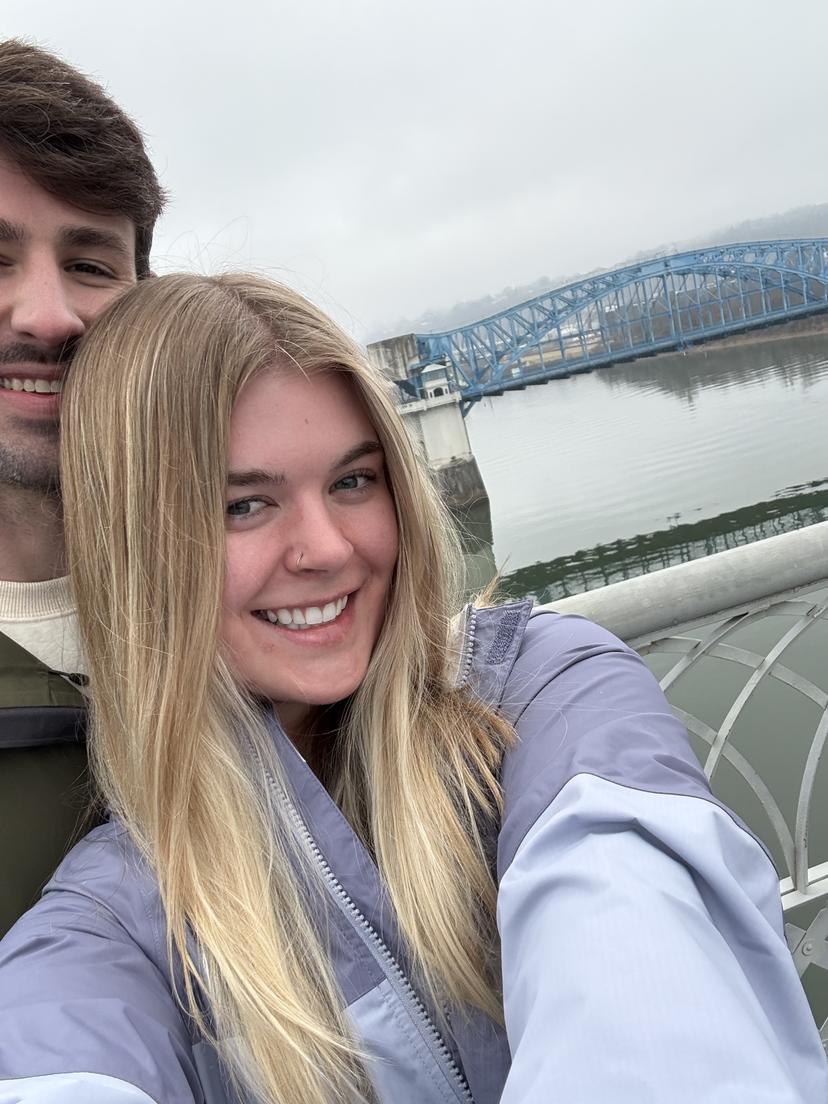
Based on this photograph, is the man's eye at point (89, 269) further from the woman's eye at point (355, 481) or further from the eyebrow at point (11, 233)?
the woman's eye at point (355, 481)

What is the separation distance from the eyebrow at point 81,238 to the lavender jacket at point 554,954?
888 mm

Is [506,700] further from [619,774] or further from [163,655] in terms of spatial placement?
[163,655]

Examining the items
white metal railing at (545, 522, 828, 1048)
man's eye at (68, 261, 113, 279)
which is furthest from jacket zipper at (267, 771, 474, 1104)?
man's eye at (68, 261, 113, 279)

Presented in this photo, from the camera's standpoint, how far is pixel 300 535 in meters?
0.96

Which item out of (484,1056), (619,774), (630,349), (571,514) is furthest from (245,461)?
(630,349)

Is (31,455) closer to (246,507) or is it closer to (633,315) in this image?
(246,507)

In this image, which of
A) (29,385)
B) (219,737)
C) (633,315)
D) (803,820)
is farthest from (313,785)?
(633,315)

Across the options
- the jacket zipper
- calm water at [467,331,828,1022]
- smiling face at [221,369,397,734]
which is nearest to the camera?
the jacket zipper

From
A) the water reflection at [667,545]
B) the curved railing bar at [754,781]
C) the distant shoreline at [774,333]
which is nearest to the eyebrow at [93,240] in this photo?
the curved railing bar at [754,781]

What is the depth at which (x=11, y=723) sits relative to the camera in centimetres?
97

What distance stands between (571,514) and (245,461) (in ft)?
70.6

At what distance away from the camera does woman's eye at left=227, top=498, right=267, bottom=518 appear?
3.15 feet

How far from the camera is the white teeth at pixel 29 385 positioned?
1.19 meters

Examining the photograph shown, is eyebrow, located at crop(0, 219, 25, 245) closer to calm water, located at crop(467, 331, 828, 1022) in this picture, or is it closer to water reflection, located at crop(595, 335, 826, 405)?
calm water, located at crop(467, 331, 828, 1022)
